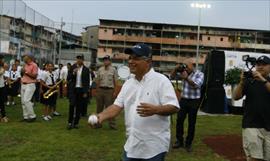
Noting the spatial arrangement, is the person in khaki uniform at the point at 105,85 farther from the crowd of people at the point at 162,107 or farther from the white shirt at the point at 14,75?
the white shirt at the point at 14,75

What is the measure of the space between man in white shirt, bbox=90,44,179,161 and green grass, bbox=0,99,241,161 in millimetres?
4480

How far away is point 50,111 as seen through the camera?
16047mm

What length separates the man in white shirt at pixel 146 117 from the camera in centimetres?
486

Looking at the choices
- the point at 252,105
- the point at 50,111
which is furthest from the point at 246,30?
the point at 252,105

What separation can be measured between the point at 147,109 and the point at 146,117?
0.75ft

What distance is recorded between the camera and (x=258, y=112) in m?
6.68

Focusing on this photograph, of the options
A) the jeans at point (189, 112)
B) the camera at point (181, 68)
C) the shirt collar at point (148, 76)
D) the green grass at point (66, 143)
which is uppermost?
the camera at point (181, 68)

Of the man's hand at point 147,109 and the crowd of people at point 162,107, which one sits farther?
the crowd of people at point 162,107

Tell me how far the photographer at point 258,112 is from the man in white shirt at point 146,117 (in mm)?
2139

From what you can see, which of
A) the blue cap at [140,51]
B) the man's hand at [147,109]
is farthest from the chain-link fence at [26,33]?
the man's hand at [147,109]

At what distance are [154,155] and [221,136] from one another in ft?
29.1

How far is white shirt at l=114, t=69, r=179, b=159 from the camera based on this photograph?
4863 millimetres

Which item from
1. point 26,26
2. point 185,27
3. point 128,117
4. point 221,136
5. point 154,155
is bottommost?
point 221,136

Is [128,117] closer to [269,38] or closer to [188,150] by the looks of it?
[188,150]
